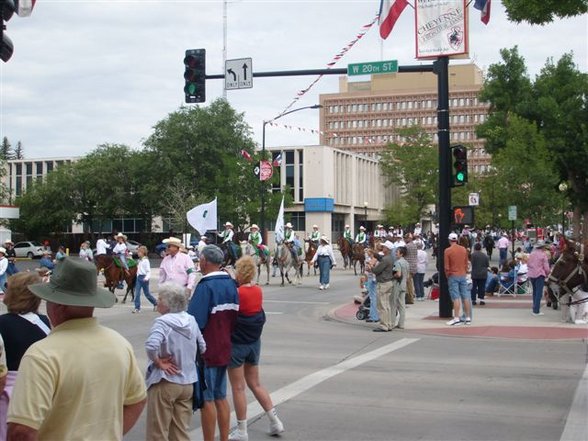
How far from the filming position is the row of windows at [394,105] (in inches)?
5891

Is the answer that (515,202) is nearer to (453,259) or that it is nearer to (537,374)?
(453,259)

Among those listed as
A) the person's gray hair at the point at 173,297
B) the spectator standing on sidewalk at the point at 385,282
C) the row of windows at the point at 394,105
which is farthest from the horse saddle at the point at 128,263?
the row of windows at the point at 394,105

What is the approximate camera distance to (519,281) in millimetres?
23672

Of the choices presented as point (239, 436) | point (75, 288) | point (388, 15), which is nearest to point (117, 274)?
point (388, 15)

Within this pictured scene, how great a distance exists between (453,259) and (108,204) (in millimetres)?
52539

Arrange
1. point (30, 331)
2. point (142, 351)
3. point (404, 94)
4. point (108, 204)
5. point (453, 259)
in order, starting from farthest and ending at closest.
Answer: point (404, 94) < point (108, 204) < point (453, 259) < point (142, 351) < point (30, 331)

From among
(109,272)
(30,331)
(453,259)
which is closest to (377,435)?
(30,331)

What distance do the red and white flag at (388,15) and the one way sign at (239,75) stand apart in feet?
11.9

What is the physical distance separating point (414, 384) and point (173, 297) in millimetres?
5190

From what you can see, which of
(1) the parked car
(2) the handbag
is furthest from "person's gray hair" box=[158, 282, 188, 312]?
(1) the parked car

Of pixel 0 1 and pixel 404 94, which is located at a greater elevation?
pixel 404 94

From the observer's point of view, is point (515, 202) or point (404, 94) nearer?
point (515, 202)

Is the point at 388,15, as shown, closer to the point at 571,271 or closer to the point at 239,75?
the point at 239,75

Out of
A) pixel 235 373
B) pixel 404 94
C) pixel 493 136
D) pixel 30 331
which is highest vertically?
pixel 404 94
